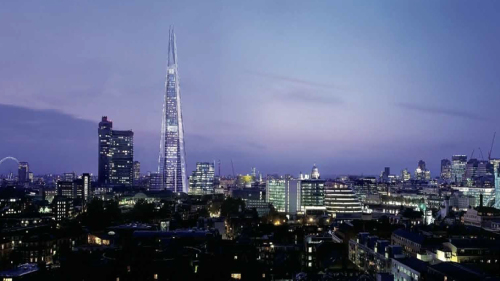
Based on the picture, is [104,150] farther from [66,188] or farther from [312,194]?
[312,194]

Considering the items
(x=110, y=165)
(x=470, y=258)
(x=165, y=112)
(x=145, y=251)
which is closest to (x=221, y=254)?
(x=145, y=251)

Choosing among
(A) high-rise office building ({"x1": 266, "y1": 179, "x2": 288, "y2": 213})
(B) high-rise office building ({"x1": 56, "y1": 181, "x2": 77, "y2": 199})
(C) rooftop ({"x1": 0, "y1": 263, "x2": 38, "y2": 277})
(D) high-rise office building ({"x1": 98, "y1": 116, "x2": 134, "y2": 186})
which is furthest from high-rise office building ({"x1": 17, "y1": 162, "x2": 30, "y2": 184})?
(C) rooftop ({"x1": 0, "y1": 263, "x2": 38, "y2": 277})

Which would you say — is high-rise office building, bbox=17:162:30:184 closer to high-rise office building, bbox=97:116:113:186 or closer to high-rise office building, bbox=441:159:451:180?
high-rise office building, bbox=97:116:113:186

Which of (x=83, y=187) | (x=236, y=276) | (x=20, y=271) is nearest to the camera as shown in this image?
(x=20, y=271)

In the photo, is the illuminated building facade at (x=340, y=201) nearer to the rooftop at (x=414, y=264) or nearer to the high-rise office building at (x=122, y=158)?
the rooftop at (x=414, y=264)

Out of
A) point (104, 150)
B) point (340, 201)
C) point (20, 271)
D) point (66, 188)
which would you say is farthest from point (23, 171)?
point (20, 271)

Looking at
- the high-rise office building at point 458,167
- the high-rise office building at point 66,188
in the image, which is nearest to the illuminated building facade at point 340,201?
the high-rise office building at point 66,188
